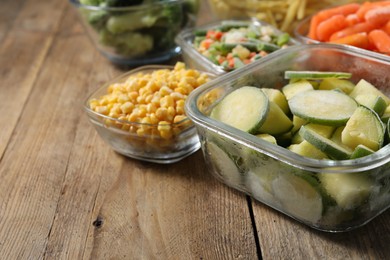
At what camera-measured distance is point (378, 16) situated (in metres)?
2.07

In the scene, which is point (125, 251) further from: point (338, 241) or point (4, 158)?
point (4, 158)

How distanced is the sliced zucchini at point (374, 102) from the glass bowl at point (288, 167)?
22 cm

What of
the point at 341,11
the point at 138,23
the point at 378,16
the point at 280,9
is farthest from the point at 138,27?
the point at 378,16

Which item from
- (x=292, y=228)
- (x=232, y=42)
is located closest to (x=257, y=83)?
(x=232, y=42)

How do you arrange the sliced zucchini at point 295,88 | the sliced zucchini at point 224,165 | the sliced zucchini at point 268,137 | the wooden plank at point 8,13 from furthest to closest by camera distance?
the wooden plank at point 8,13
the sliced zucchini at point 295,88
the sliced zucchini at point 224,165
the sliced zucchini at point 268,137

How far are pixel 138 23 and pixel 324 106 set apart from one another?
1100mm

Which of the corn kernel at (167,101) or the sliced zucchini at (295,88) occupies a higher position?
the sliced zucchini at (295,88)

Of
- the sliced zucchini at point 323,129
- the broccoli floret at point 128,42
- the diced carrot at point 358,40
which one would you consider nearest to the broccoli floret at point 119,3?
the broccoli floret at point 128,42

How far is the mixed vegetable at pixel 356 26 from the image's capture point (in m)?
2.01

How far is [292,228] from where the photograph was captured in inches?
58.7

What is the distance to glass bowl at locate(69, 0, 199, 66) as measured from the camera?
2.36m

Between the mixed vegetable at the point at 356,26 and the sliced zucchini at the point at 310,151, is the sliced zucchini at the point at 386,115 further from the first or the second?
the mixed vegetable at the point at 356,26

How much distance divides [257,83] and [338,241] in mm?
599

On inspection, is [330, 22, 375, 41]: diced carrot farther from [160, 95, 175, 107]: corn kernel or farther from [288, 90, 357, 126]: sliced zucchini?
[160, 95, 175, 107]: corn kernel
